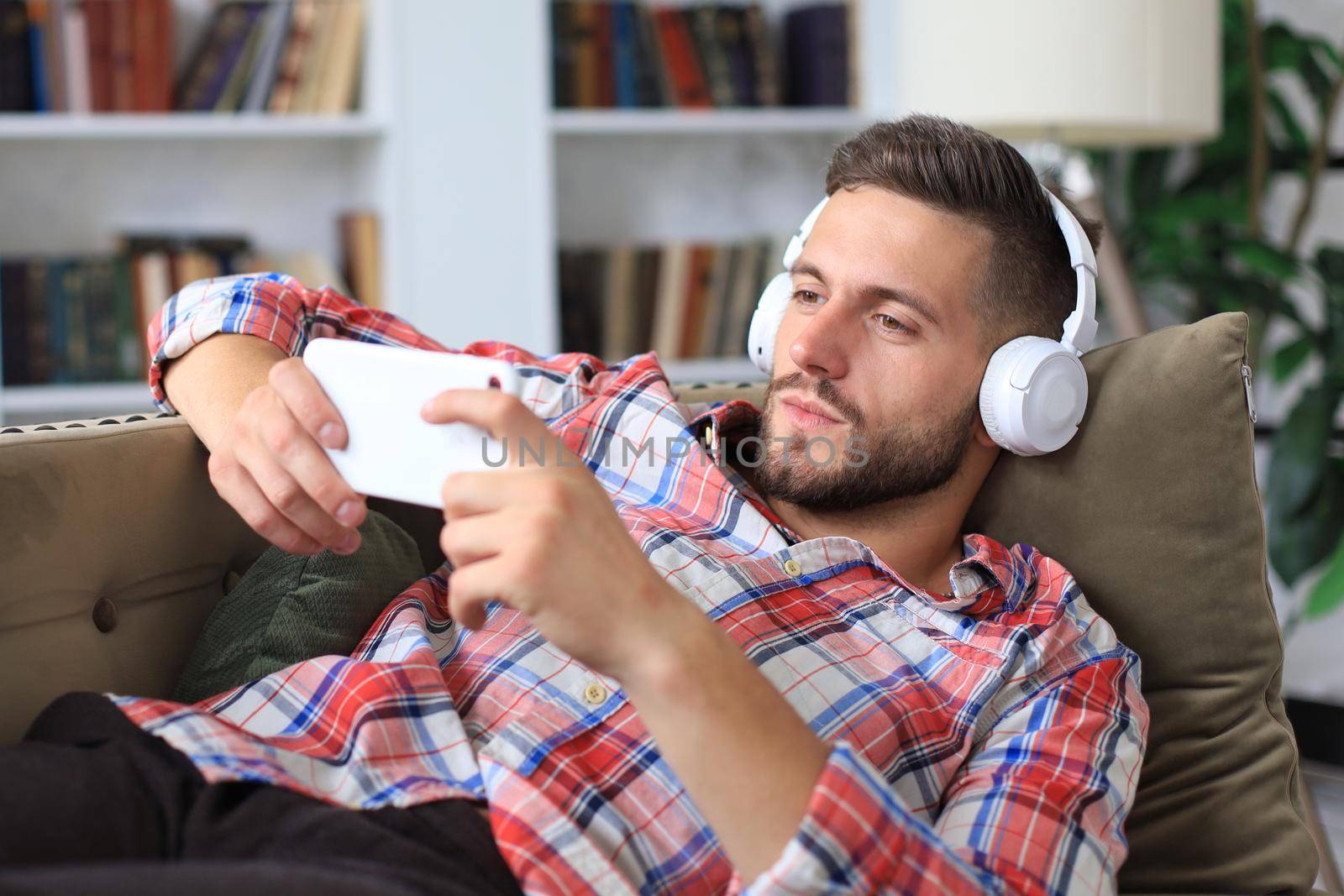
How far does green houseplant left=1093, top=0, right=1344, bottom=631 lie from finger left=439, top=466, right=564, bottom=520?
1788mm

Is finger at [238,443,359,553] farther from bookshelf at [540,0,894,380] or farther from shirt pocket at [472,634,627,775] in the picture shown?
bookshelf at [540,0,894,380]

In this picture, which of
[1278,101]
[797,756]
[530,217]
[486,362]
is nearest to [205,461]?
[486,362]

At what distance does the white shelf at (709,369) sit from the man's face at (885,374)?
1575 mm

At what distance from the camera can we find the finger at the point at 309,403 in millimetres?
792

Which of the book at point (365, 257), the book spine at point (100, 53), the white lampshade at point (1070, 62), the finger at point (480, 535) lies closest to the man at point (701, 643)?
the finger at point (480, 535)

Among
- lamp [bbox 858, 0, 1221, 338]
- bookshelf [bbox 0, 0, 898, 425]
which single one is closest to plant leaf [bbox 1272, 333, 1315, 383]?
lamp [bbox 858, 0, 1221, 338]

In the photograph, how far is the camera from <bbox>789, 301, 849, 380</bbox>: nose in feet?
3.76

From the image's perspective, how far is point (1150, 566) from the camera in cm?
109

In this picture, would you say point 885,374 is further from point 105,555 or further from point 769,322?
point 105,555

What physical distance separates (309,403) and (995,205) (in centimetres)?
71

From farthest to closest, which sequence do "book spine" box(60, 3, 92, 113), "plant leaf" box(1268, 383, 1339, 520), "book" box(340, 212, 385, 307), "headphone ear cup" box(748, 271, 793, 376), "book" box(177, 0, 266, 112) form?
"book" box(340, 212, 385, 307) < "book" box(177, 0, 266, 112) < "book spine" box(60, 3, 92, 113) < "plant leaf" box(1268, 383, 1339, 520) < "headphone ear cup" box(748, 271, 793, 376)

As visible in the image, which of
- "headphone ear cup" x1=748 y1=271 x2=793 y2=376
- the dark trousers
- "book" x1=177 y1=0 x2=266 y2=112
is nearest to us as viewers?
the dark trousers

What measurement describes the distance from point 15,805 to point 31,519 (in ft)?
0.88

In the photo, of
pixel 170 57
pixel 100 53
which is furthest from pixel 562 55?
pixel 100 53
